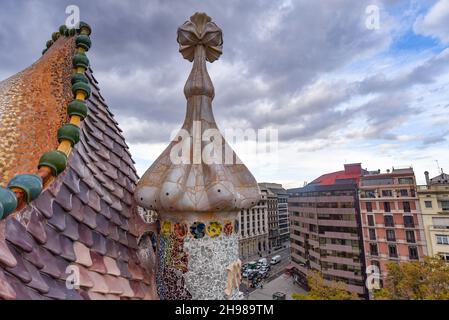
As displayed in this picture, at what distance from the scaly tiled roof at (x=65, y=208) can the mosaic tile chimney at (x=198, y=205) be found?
396 mm

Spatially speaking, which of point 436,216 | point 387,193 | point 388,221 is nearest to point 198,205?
point 436,216

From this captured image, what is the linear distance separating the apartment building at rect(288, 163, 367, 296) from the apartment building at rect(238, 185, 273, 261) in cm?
870

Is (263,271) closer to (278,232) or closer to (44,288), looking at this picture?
(278,232)

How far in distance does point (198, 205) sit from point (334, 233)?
29.9 meters

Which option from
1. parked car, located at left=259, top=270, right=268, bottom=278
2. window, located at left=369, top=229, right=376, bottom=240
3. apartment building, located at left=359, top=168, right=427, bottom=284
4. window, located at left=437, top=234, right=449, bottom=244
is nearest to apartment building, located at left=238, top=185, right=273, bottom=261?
parked car, located at left=259, top=270, right=268, bottom=278

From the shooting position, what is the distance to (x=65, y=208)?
A: 2.72m

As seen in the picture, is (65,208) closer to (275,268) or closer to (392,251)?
(392,251)

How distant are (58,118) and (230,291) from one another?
2.88 meters

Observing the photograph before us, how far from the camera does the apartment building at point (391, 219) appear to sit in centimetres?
2488

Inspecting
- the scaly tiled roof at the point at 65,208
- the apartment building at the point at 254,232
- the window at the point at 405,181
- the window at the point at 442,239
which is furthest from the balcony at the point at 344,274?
the scaly tiled roof at the point at 65,208

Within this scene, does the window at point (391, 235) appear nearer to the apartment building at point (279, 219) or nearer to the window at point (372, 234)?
the window at point (372, 234)

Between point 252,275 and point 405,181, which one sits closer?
point 405,181

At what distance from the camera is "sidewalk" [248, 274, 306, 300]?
93.6 feet
